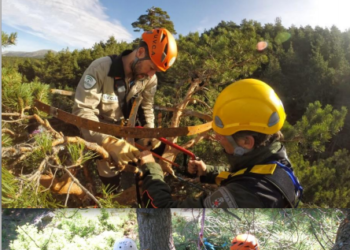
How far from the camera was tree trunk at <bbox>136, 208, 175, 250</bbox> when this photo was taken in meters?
1.69

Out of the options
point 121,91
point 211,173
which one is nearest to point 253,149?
point 211,173

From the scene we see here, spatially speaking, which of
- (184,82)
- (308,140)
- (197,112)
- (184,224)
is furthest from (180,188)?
(308,140)

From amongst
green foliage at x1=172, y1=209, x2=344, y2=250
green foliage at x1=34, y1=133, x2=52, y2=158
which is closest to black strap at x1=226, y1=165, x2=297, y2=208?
green foliage at x1=172, y1=209, x2=344, y2=250

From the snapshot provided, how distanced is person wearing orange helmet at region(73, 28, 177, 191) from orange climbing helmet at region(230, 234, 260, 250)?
2.15ft

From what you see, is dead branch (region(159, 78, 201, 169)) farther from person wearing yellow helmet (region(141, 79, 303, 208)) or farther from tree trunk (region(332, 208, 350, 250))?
tree trunk (region(332, 208, 350, 250))

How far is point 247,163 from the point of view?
1431 mm

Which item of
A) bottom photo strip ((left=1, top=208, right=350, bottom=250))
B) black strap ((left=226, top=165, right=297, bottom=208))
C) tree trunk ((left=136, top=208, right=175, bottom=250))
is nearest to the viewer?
black strap ((left=226, top=165, right=297, bottom=208))

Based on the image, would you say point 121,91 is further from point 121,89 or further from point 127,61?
point 127,61

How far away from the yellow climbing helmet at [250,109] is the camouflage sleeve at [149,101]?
11.7 inches

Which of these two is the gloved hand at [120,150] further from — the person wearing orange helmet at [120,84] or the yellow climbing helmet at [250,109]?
the yellow climbing helmet at [250,109]

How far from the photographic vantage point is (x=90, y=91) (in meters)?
1.45

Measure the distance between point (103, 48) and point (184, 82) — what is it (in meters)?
0.38

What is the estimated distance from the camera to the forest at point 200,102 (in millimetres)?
1464

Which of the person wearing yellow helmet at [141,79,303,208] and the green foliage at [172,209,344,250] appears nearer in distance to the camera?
the person wearing yellow helmet at [141,79,303,208]
